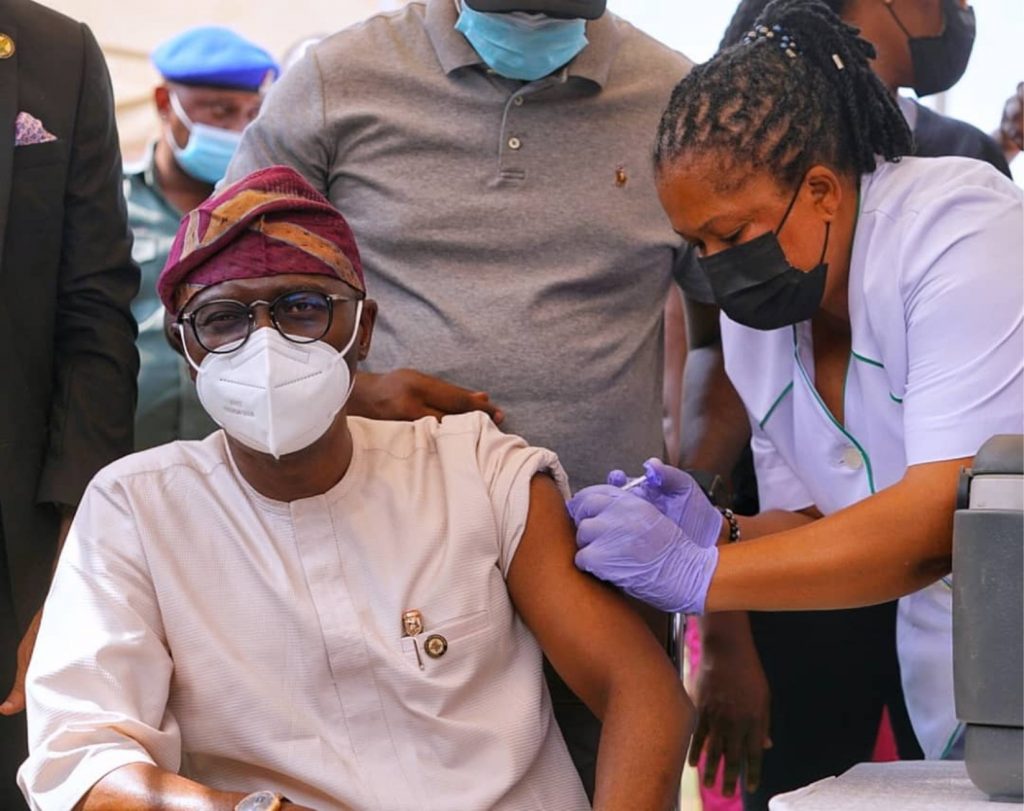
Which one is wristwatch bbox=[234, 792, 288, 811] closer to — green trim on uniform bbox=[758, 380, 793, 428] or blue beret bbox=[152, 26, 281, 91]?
green trim on uniform bbox=[758, 380, 793, 428]

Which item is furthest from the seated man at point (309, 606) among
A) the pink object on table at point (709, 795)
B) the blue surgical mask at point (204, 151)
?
the blue surgical mask at point (204, 151)

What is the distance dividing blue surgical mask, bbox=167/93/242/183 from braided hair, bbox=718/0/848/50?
1.93 meters

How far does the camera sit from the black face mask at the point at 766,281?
2109mm

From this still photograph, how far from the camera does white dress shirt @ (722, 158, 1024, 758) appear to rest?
6.48 ft

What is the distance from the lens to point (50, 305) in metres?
2.50

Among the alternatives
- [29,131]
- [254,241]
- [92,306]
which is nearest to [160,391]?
[92,306]

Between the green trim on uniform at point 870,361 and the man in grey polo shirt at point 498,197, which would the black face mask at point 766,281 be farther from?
the man in grey polo shirt at point 498,197

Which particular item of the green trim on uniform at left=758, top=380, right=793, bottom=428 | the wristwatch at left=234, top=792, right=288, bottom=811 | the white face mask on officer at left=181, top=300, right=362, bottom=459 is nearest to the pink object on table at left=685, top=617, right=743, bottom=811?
the green trim on uniform at left=758, top=380, right=793, bottom=428

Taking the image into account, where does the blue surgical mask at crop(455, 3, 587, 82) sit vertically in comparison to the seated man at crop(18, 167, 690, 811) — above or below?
above

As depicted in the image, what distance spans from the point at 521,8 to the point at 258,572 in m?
1.00

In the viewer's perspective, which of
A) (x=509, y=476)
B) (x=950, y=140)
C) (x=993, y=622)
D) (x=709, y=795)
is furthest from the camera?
(x=709, y=795)

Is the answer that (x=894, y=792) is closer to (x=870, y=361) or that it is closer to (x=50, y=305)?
(x=870, y=361)

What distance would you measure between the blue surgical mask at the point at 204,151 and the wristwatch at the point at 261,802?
2785 millimetres

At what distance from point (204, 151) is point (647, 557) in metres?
2.75
